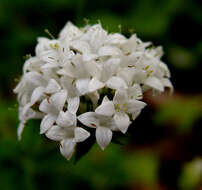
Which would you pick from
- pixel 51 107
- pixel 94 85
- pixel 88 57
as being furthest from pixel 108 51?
pixel 51 107

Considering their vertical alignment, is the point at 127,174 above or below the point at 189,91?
below

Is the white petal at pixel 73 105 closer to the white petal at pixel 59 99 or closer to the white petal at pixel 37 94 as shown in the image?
the white petal at pixel 59 99

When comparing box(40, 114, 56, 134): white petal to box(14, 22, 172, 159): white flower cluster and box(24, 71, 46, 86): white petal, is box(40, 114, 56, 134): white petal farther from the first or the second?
box(24, 71, 46, 86): white petal

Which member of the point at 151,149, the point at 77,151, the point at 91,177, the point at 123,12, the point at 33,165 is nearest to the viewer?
the point at 77,151

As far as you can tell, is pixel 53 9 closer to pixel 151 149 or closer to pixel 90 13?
pixel 90 13

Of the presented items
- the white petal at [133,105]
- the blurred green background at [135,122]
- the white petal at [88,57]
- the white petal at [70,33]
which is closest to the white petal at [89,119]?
the white petal at [133,105]

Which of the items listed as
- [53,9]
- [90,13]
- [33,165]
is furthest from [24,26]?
[33,165]
